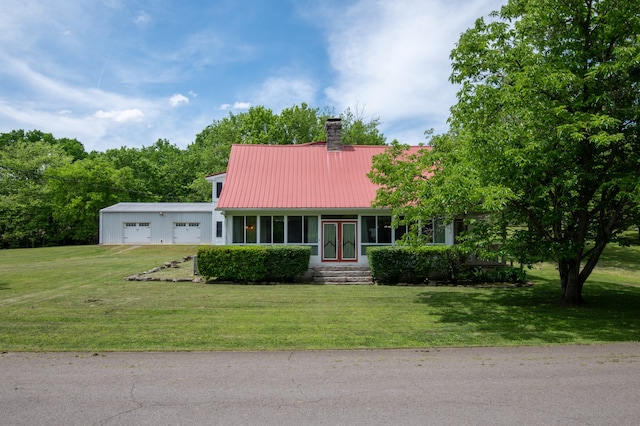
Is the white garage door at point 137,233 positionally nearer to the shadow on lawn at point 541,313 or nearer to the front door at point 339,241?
the front door at point 339,241

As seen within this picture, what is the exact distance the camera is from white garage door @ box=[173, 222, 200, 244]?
3253 cm

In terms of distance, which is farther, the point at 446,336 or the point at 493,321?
the point at 493,321

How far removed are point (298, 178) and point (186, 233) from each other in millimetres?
17466

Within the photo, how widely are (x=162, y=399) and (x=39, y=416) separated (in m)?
1.17

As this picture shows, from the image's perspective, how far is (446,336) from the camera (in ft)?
24.9

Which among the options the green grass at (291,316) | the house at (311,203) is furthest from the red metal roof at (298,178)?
the green grass at (291,316)

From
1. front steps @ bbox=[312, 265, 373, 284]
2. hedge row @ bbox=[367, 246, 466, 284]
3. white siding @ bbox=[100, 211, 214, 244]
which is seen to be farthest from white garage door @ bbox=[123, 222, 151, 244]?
hedge row @ bbox=[367, 246, 466, 284]

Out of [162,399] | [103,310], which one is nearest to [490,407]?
[162,399]

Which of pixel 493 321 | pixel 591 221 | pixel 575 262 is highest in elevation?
pixel 591 221

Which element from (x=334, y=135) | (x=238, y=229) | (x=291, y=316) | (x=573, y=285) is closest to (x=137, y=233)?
(x=238, y=229)

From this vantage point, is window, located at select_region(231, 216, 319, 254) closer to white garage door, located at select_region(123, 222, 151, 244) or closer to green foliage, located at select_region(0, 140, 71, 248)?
white garage door, located at select_region(123, 222, 151, 244)

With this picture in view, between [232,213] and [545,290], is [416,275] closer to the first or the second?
[545,290]

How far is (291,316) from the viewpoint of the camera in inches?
365

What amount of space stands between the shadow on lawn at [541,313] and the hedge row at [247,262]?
5.06 metres
